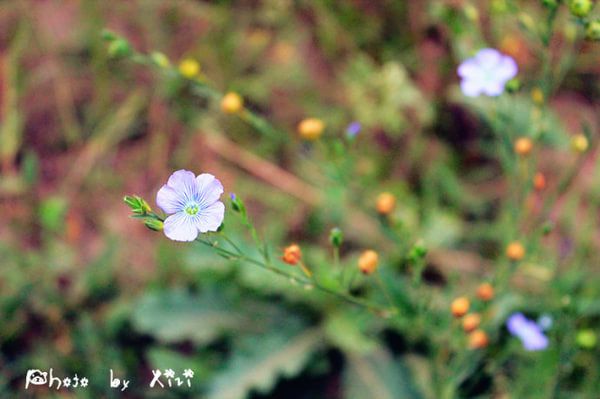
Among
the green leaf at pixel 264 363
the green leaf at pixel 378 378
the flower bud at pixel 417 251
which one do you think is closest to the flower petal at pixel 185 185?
the flower bud at pixel 417 251

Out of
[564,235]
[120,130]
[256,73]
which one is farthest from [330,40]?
[564,235]

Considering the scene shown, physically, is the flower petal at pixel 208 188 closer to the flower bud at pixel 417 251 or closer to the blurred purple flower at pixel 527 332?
the flower bud at pixel 417 251

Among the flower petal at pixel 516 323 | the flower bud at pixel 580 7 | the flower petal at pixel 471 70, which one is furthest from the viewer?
the flower petal at pixel 516 323

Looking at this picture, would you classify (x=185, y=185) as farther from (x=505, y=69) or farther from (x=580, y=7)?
(x=580, y=7)

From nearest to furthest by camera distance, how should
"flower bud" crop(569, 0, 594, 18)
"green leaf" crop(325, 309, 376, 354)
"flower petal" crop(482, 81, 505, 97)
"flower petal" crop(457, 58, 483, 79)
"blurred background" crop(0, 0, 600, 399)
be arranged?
"flower bud" crop(569, 0, 594, 18), "flower petal" crop(482, 81, 505, 97), "flower petal" crop(457, 58, 483, 79), "green leaf" crop(325, 309, 376, 354), "blurred background" crop(0, 0, 600, 399)

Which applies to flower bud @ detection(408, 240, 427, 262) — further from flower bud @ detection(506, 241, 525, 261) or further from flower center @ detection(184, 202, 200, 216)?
flower center @ detection(184, 202, 200, 216)

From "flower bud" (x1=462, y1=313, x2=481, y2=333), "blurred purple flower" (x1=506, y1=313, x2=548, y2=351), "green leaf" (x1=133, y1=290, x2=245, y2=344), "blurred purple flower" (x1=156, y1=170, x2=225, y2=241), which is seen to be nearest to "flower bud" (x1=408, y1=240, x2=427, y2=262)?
"flower bud" (x1=462, y1=313, x2=481, y2=333)

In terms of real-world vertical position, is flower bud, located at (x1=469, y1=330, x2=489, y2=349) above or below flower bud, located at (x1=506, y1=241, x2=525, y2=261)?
below
